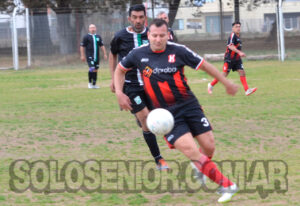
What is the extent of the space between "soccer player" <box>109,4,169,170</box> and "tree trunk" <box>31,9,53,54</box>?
67.0 ft

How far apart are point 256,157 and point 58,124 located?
14.6 feet

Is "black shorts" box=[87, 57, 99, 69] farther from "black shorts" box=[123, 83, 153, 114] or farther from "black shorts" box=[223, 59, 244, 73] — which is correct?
"black shorts" box=[123, 83, 153, 114]

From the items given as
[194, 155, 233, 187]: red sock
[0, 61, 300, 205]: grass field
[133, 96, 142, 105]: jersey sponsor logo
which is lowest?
[0, 61, 300, 205]: grass field

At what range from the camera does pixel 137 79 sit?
7.02m

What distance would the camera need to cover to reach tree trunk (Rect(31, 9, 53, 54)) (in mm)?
27031

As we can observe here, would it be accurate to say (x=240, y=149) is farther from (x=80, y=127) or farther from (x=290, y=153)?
(x=80, y=127)

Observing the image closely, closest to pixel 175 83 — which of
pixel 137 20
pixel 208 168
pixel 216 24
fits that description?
pixel 208 168

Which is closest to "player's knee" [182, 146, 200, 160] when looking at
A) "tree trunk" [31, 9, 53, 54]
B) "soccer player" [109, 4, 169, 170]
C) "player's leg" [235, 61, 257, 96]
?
"soccer player" [109, 4, 169, 170]

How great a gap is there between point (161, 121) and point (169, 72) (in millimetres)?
584

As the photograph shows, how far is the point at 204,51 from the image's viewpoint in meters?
28.8

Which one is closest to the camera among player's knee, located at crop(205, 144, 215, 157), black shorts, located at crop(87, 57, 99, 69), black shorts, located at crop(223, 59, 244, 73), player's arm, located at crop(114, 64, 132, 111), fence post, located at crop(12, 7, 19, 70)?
player's knee, located at crop(205, 144, 215, 157)

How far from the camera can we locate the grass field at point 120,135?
18.3ft

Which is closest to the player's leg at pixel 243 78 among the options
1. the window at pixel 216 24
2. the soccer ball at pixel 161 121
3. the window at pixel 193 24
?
the soccer ball at pixel 161 121

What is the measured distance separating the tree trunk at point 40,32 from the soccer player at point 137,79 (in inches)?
804
